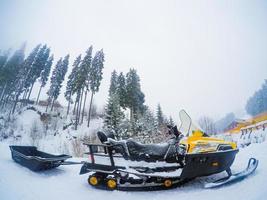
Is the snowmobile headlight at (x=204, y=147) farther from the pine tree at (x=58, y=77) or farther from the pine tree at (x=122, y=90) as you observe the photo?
the pine tree at (x=58, y=77)

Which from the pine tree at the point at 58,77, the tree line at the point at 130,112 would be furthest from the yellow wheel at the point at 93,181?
the pine tree at the point at 58,77

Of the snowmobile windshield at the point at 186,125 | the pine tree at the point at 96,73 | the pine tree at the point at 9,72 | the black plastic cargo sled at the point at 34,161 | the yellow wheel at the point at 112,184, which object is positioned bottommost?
the yellow wheel at the point at 112,184

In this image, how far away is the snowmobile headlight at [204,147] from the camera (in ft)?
10.9

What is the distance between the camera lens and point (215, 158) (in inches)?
125

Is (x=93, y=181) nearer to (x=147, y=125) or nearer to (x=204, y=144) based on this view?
(x=204, y=144)

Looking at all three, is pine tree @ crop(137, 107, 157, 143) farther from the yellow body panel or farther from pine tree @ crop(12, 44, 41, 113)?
pine tree @ crop(12, 44, 41, 113)

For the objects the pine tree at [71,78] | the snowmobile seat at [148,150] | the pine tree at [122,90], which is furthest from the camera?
the pine tree at [71,78]

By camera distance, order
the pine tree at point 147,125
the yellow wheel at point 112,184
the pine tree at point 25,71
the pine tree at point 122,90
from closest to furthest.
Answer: the yellow wheel at point 112,184
the pine tree at point 147,125
the pine tree at point 122,90
the pine tree at point 25,71

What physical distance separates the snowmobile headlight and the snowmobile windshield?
561 mm

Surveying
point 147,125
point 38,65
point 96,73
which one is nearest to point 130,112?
point 147,125

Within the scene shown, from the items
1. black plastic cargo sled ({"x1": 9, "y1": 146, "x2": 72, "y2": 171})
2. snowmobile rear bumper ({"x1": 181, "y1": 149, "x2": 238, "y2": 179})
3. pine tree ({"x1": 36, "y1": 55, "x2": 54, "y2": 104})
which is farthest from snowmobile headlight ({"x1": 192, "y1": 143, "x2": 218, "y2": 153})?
pine tree ({"x1": 36, "y1": 55, "x2": 54, "y2": 104})

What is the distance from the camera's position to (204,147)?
3.36m

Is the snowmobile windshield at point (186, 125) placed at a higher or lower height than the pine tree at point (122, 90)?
lower

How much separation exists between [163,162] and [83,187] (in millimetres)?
1521
